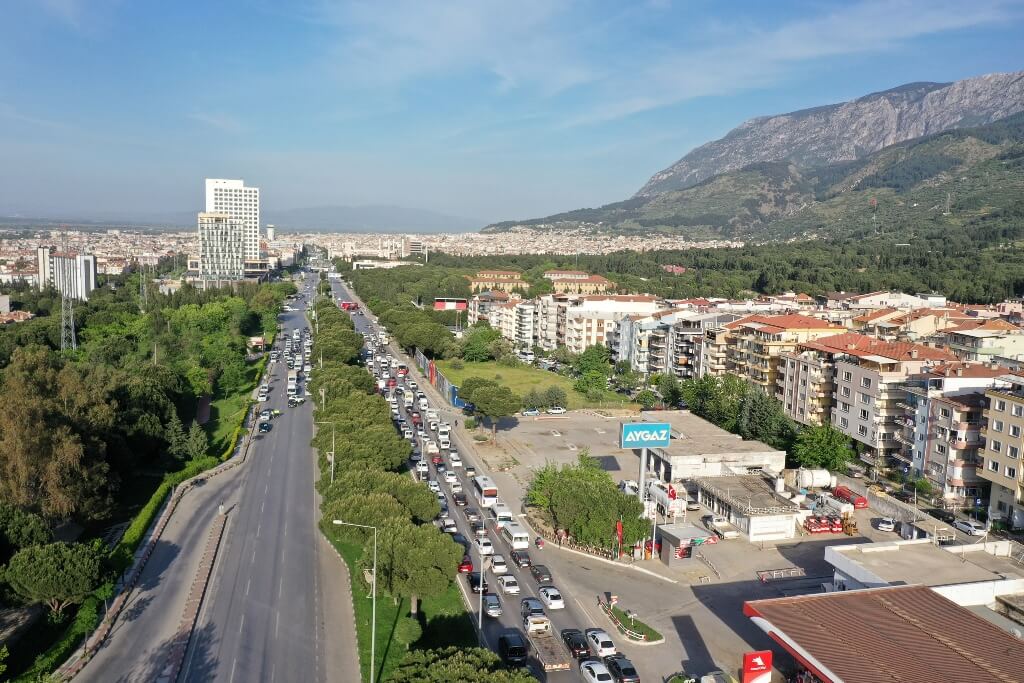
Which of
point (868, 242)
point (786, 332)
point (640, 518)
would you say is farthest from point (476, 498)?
point (868, 242)

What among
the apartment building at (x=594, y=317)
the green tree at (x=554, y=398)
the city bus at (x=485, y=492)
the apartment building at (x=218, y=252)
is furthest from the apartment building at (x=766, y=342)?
the apartment building at (x=218, y=252)

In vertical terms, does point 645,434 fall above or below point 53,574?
above

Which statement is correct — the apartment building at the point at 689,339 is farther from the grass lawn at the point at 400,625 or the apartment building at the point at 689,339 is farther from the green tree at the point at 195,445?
the grass lawn at the point at 400,625

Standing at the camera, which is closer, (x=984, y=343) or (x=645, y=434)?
(x=645, y=434)

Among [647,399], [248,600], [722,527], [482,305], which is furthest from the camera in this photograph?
[482,305]

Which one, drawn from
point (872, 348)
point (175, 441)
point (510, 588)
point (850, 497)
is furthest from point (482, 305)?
point (510, 588)

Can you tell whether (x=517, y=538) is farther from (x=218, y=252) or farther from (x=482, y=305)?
(x=218, y=252)

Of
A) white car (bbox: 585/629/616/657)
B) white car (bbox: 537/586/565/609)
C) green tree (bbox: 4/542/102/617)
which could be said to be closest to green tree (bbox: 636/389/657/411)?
white car (bbox: 537/586/565/609)
